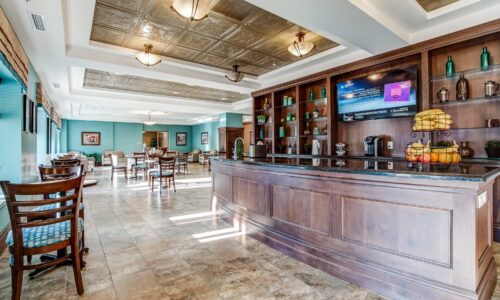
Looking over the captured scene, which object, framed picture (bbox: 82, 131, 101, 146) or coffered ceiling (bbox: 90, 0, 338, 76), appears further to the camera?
framed picture (bbox: 82, 131, 101, 146)

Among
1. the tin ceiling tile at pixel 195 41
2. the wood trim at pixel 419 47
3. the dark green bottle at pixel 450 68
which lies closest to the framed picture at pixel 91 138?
the tin ceiling tile at pixel 195 41

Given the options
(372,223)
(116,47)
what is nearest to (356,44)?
(372,223)

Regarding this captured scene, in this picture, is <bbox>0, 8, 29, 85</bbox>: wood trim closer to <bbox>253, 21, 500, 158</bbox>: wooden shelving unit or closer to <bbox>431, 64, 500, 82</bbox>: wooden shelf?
<bbox>253, 21, 500, 158</bbox>: wooden shelving unit

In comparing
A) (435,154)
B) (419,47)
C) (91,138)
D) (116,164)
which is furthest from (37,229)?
(91,138)

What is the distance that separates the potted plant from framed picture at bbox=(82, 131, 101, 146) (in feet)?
55.1

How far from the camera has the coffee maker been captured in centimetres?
431

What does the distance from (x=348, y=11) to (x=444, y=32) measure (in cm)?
A: 173

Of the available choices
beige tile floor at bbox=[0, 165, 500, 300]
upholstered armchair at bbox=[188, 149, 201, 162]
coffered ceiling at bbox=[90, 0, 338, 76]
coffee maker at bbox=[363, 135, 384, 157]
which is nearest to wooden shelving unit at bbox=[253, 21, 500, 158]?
coffee maker at bbox=[363, 135, 384, 157]

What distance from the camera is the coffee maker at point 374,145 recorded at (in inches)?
170

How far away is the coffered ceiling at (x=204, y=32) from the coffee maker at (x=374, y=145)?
1.77 metres

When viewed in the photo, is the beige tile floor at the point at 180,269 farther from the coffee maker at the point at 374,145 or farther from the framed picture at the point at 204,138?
the framed picture at the point at 204,138

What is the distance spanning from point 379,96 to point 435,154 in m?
2.22

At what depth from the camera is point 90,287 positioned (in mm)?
2104

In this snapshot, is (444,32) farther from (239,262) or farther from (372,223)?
(239,262)
